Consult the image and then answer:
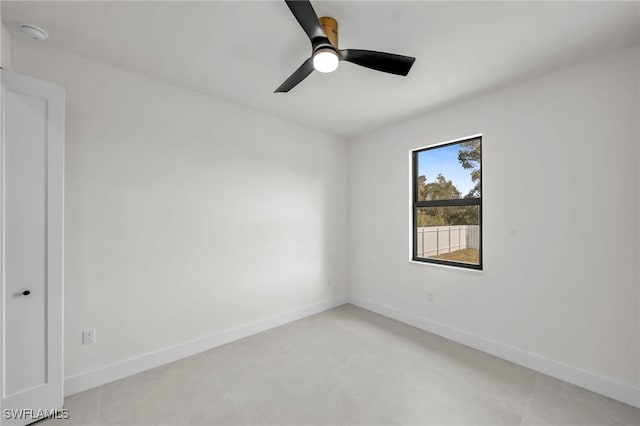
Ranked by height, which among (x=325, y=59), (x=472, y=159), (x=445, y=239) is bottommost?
(x=445, y=239)

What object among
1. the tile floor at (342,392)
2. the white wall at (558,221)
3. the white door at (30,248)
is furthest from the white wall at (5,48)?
the white wall at (558,221)

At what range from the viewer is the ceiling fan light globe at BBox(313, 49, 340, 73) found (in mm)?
1597

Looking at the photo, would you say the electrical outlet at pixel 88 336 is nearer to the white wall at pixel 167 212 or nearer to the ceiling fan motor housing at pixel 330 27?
the white wall at pixel 167 212

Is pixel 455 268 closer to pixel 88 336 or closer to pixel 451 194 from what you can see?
pixel 451 194

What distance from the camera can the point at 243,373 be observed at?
91.3 inches

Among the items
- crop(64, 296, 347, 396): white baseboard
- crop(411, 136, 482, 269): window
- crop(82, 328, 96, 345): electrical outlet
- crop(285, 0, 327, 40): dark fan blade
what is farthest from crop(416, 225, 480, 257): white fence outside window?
crop(82, 328, 96, 345): electrical outlet

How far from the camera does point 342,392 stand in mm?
2068

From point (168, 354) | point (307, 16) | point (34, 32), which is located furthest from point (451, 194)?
point (34, 32)

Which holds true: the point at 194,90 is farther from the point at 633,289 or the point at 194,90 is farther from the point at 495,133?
the point at 633,289

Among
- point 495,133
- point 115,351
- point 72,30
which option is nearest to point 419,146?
point 495,133

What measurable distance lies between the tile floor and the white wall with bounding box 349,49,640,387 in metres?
0.37

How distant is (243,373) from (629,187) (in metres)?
3.30

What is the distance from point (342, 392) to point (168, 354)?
5.29 ft

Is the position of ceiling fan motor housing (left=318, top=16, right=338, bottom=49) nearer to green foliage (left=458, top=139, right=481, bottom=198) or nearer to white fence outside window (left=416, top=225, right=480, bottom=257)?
green foliage (left=458, top=139, right=481, bottom=198)
